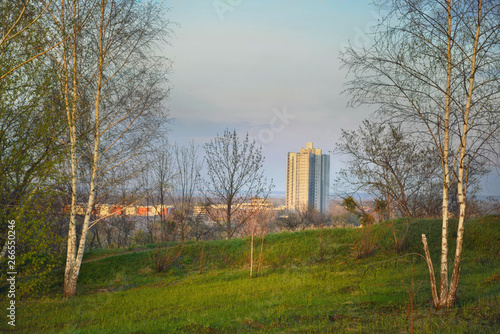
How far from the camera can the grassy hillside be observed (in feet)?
21.8

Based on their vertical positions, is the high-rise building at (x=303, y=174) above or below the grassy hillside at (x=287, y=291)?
above

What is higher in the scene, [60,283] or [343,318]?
[343,318]

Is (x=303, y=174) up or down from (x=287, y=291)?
Result: up

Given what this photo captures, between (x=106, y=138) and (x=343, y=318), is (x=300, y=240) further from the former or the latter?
(x=343, y=318)

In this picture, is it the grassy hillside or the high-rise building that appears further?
the high-rise building

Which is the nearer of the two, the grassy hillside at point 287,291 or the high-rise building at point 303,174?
the grassy hillside at point 287,291

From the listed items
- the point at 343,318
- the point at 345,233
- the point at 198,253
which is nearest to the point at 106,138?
the point at 198,253

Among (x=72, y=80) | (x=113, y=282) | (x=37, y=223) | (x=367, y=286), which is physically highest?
(x=72, y=80)

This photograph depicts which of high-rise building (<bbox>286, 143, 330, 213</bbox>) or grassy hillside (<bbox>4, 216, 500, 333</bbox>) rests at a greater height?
high-rise building (<bbox>286, 143, 330, 213</bbox>)

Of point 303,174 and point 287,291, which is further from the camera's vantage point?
point 303,174

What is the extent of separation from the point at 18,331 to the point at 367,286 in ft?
26.5

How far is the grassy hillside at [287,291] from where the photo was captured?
664cm

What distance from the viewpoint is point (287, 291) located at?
398 inches

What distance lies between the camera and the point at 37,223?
24.7 ft
